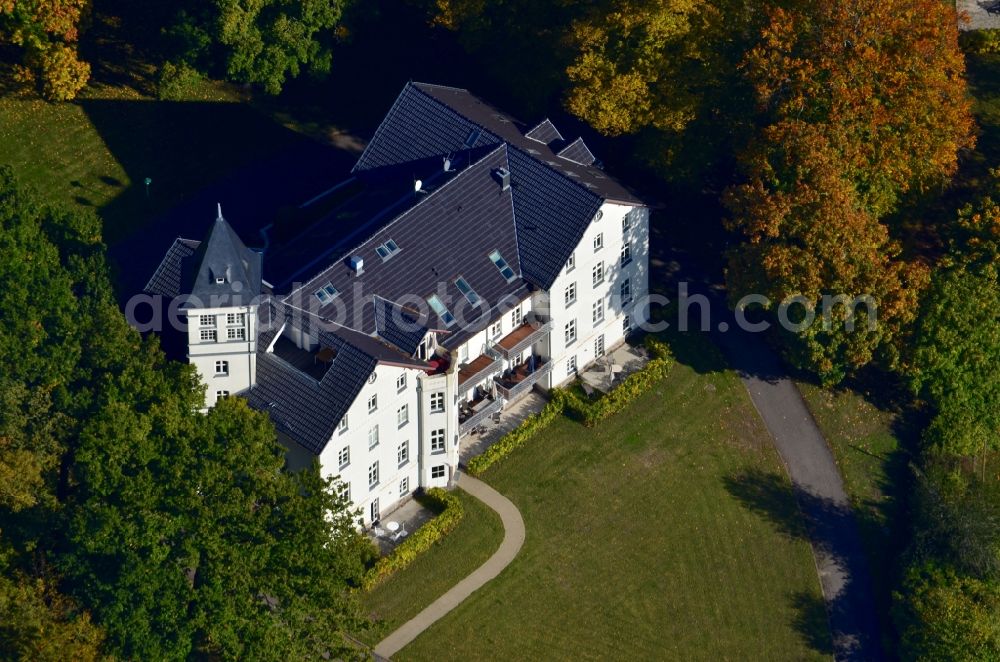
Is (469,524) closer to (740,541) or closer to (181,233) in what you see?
(740,541)

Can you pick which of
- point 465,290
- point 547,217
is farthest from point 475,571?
point 547,217

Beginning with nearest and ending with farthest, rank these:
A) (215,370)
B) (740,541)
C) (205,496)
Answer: (205,496), (215,370), (740,541)

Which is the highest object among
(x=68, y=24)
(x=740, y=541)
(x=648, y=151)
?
(x=68, y=24)

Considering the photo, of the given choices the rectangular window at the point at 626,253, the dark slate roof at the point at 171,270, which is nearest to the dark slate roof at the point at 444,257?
the dark slate roof at the point at 171,270

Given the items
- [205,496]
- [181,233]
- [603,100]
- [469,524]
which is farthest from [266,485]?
[603,100]

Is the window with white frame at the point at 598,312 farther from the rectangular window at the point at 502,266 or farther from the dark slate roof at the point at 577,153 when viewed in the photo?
the dark slate roof at the point at 577,153

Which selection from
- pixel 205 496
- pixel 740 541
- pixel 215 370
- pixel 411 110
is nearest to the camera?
pixel 205 496
